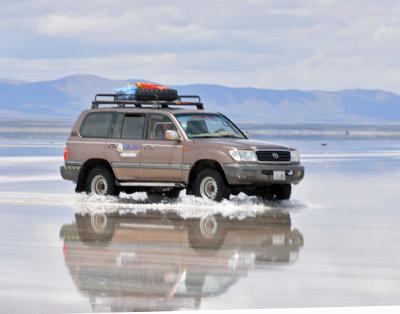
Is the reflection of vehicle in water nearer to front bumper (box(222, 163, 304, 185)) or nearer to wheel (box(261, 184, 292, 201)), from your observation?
front bumper (box(222, 163, 304, 185))

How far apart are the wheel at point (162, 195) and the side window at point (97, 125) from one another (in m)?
1.47

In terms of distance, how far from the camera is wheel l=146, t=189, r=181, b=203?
23.1 metres

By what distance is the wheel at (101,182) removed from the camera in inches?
893

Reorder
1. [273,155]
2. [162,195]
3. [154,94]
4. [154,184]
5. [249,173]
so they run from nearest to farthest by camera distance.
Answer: [249,173]
[273,155]
[154,184]
[154,94]
[162,195]

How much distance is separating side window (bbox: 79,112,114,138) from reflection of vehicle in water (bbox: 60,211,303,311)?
3.35 metres

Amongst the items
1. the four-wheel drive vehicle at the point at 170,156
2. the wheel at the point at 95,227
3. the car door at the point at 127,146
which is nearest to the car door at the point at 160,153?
the four-wheel drive vehicle at the point at 170,156

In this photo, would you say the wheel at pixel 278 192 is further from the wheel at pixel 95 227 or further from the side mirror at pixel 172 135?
the wheel at pixel 95 227

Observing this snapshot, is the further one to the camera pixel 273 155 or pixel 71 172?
pixel 71 172

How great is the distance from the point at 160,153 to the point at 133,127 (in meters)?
0.92

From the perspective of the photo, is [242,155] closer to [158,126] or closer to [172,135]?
[172,135]

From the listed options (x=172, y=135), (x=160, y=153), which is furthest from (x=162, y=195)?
(x=172, y=135)

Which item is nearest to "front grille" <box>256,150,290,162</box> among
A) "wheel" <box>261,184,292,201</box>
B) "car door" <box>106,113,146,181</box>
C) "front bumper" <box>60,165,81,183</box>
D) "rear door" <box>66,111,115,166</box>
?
"wheel" <box>261,184,292,201</box>

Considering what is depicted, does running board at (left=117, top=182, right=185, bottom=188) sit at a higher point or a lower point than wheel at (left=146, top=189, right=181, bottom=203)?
higher

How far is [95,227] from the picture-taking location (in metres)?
17.7
